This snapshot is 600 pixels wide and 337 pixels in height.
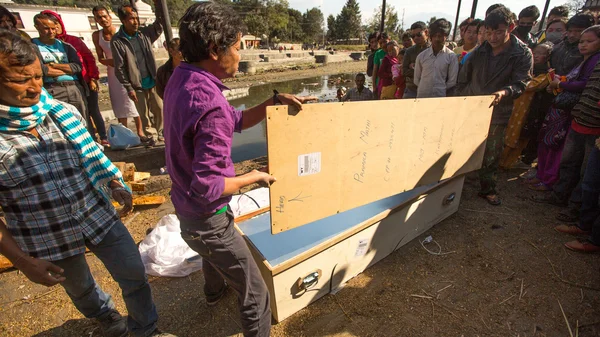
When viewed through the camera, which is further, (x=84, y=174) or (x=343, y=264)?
(x=343, y=264)

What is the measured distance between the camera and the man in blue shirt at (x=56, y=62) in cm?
333

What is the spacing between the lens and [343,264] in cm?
217

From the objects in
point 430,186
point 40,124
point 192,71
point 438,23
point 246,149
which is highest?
point 438,23

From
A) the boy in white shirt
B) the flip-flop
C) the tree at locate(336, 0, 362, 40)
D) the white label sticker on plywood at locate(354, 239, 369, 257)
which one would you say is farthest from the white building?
the tree at locate(336, 0, 362, 40)

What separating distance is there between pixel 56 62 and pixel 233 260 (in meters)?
3.90

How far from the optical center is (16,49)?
1137mm

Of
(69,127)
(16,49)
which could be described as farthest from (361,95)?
(16,49)

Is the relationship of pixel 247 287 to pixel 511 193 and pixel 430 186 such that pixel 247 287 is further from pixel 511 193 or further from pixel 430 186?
pixel 511 193

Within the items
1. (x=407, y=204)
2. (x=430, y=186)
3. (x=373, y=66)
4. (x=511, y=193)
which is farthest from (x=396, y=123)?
(x=373, y=66)

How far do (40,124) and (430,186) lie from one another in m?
3.06

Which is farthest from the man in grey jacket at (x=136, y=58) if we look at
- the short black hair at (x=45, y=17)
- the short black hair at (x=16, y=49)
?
the short black hair at (x=16, y=49)

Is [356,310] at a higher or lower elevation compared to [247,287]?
lower

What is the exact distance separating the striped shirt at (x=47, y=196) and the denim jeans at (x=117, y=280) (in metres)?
0.08

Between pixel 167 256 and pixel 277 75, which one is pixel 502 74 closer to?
pixel 167 256
